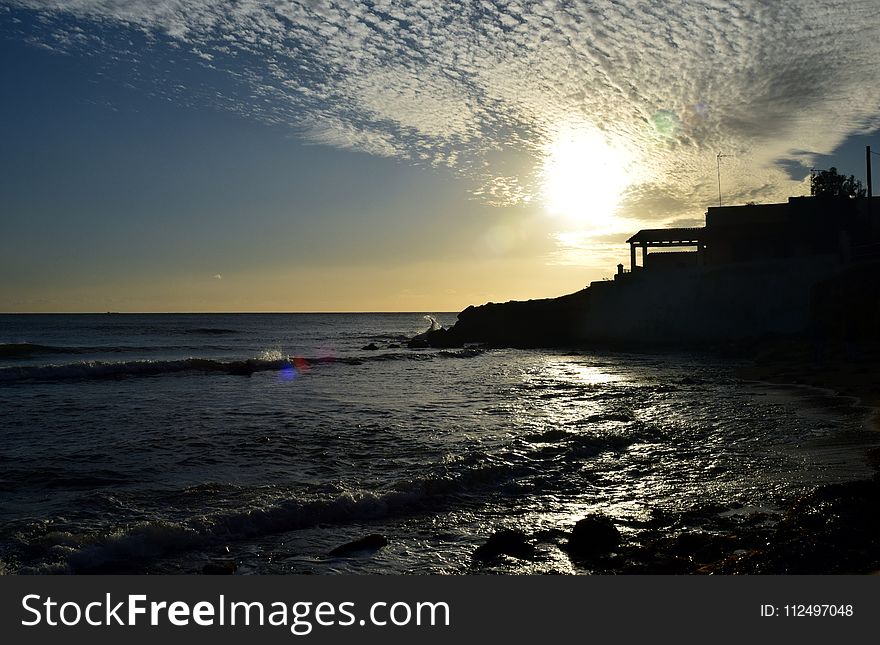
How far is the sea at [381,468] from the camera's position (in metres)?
7.79

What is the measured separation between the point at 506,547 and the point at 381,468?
4696 millimetres

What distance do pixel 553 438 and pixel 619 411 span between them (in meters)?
4.84

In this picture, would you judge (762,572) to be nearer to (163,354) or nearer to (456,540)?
(456,540)

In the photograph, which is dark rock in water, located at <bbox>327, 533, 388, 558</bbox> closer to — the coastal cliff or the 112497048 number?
the 112497048 number

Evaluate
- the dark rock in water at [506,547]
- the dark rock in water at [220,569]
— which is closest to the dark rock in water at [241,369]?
the dark rock in water at [220,569]

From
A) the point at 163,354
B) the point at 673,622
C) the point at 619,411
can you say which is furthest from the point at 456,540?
the point at 163,354

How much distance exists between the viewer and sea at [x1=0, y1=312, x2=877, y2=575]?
7.79 meters

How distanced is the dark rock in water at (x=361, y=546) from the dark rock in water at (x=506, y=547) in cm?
121

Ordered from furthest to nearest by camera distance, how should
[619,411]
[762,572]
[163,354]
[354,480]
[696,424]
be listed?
[163,354] < [619,411] < [696,424] < [354,480] < [762,572]

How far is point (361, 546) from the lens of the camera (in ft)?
25.5

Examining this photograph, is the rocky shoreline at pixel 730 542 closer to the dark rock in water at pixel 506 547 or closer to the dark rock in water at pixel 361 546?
the dark rock in water at pixel 506 547

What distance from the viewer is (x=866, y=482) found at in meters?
8.61

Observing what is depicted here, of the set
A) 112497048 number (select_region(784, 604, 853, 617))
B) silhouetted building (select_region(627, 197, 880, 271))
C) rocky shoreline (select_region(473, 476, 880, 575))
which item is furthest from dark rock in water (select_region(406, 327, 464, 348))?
112497048 number (select_region(784, 604, 853, 617))

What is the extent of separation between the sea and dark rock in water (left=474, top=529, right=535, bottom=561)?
0.16 meters
